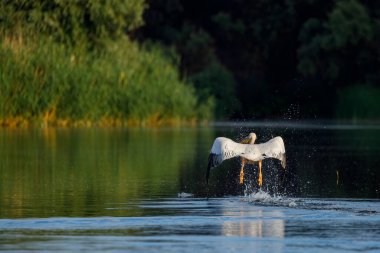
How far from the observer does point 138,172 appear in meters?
21.7

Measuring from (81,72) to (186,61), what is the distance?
24.8 metres

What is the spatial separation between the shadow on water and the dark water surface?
0.02 meters

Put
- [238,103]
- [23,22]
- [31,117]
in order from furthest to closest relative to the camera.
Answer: [238,103], [23,22], [31,117]

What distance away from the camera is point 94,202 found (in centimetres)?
1614

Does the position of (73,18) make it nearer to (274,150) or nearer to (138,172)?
(138,172)

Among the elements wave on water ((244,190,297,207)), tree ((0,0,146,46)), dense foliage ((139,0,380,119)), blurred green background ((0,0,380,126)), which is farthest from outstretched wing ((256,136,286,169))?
dense foliage ((139,0,380,119))

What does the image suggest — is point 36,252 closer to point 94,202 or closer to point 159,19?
point 94,202

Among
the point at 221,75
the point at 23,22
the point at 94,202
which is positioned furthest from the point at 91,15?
the point at 94,202

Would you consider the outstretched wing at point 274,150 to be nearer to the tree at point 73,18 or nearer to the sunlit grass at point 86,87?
the sunlit grass at point 86,87

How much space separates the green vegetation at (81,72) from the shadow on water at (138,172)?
4315mm

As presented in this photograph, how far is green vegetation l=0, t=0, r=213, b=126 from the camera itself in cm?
3984

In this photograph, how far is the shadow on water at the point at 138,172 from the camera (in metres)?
16.7

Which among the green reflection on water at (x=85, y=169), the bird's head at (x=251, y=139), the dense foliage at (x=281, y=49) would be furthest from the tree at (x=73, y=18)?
the bird's head at (x=251, y=139)

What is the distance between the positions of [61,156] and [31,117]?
46.3 feet
